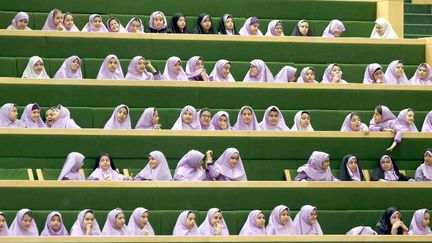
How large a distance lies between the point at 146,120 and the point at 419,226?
3.28m

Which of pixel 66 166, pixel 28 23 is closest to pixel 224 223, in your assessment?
pixel 66 166

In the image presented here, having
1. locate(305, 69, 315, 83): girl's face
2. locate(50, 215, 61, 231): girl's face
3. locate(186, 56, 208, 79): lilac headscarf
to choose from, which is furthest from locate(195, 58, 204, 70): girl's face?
locate(50, 215, 61, 231): girl's face

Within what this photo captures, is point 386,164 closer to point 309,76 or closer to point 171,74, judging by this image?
point 309,76

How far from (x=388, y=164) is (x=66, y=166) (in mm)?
3563

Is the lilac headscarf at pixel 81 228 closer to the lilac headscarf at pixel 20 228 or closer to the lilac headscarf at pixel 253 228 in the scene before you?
the lilac headscarf at pixel 20 228

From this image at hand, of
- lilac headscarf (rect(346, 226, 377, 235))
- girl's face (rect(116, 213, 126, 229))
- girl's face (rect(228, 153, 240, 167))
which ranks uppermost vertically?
girl's face (rect(228, 153, 240, 167))

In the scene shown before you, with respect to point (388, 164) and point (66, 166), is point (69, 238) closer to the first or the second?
point (66, 166)

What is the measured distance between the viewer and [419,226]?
19.6 m

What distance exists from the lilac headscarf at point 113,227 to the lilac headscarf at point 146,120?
6.30ft

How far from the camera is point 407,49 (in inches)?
905

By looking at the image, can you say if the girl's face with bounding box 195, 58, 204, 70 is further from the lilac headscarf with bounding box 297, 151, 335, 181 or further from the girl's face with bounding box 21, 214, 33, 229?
the girl's face with bounding box 21, 214, 33, 229

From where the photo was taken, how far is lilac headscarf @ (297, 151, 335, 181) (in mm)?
20203

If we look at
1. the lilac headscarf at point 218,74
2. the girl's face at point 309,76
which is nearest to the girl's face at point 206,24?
the lilac headscarf at point 218,74

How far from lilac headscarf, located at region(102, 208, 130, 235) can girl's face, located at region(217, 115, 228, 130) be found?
2185mm
